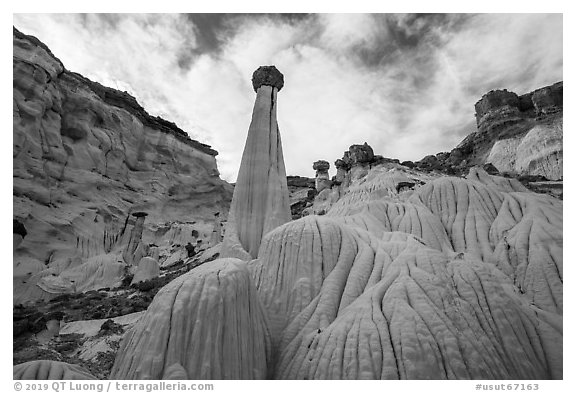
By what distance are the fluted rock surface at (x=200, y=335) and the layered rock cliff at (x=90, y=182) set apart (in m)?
17.7

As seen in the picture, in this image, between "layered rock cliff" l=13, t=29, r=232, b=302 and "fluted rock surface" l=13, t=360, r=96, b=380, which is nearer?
"fluted rock surface" l=13, t=360, r=96, b=380

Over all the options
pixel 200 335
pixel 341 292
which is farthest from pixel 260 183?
pixel 200 335

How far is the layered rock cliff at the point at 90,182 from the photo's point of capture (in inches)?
947

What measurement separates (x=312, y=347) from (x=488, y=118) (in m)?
48.6

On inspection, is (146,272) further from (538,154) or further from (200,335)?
(538,154)

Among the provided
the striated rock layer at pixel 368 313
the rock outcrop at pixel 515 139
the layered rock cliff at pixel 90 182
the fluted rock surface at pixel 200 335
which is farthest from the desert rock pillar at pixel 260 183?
the rock outcrop at pixel 515 139

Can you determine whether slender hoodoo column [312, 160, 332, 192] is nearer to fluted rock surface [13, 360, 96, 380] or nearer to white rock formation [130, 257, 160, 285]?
white rock formation [130, 257, 160, 285]

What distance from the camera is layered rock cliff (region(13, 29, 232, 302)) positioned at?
2405 centimetres

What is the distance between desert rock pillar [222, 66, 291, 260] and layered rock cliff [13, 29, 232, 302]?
1206 centimetres

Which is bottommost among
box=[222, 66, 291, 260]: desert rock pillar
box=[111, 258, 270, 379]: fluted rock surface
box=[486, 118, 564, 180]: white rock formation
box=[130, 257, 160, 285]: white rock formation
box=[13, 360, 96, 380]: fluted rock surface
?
box=[13, 360, 96, 380]: fluted rock surface

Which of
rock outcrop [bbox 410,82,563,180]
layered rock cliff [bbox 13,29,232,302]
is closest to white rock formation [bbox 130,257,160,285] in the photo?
layered rock cliff [bbox 13,29,232,302]

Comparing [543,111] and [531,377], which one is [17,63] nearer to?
[531,377]
